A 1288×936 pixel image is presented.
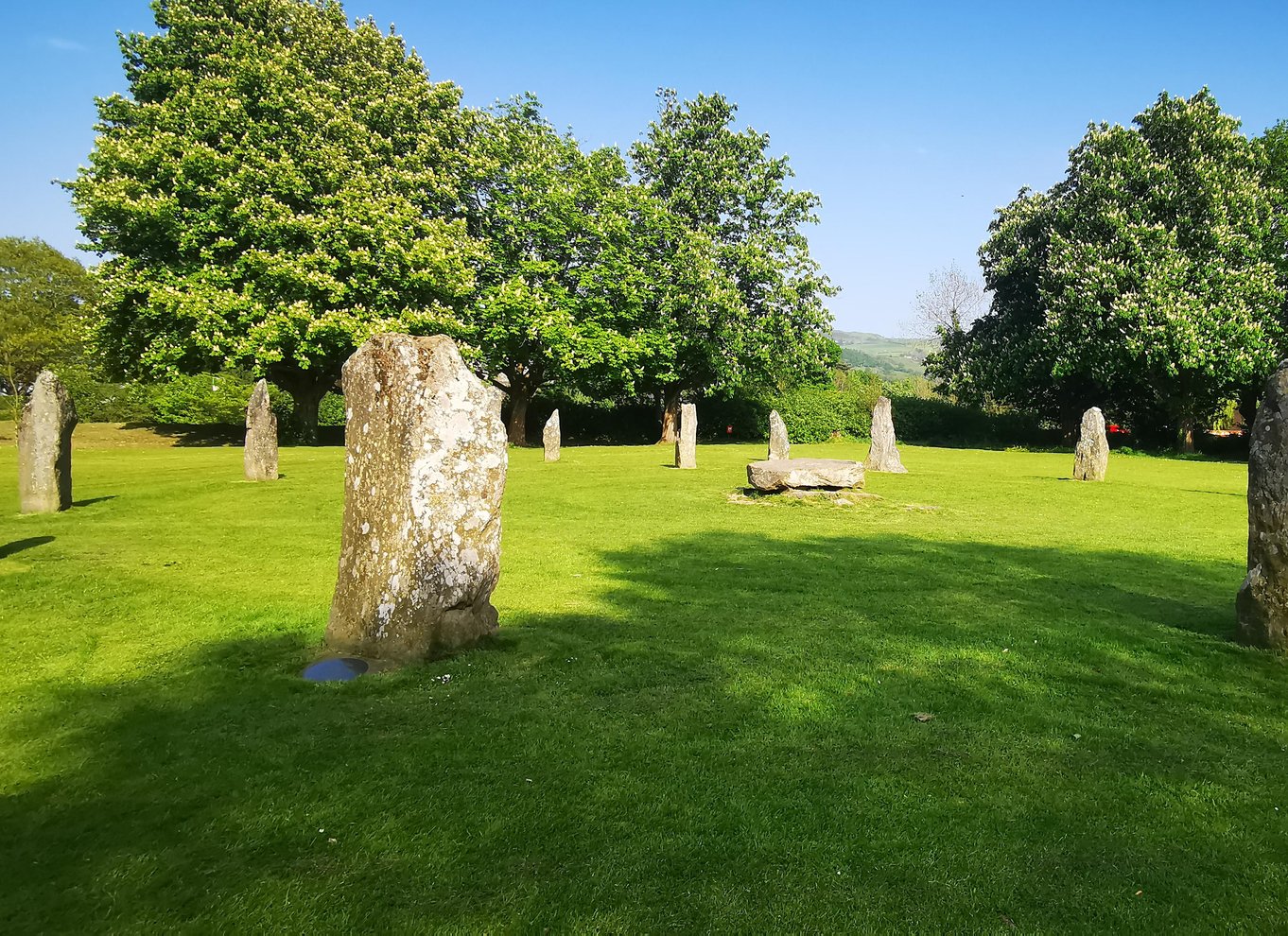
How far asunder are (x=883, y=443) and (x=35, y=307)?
5027 centimetres

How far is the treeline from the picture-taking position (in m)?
28.1

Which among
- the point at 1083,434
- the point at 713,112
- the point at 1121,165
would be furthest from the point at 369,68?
the point at 1121,165

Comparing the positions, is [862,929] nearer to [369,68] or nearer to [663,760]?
[663,760]

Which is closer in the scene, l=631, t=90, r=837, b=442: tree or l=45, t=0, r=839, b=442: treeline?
l=45, t=0, r=839, b=442: treeline

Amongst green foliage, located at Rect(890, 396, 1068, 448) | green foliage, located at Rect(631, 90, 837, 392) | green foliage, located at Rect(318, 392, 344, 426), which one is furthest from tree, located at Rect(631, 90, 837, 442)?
green foliage, located at Rect(318, 392, 344, 426)

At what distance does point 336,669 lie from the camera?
A: 20.2 ft

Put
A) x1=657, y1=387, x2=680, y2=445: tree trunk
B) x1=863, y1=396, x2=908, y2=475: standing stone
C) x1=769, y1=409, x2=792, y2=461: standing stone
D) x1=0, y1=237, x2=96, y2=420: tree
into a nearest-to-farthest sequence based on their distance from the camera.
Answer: x1=863, y1=396, x2=908, y2=475: standing stone → x1=769, y1=409, x2=792, y2=461: standing stone → x1=657, y1=387, x2=680, y2=445: tree trunk → x1=0, y1=237, x2=96, y2=420: tree

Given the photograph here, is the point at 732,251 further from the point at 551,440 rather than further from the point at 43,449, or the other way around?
the point at 43,449

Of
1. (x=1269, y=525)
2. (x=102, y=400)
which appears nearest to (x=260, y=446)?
(x=1269, y=525)

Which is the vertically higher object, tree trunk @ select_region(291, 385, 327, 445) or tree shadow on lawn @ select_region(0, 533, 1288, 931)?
tree trunk @ select_region(291, 385, 327, 445)

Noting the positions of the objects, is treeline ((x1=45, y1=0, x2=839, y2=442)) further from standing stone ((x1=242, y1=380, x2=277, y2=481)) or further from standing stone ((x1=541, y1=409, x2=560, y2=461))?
standing stone ((x1=242, y1=380, x2=277, y2=481))

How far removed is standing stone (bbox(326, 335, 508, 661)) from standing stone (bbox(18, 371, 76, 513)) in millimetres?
10757

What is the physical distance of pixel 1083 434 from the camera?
22625 millimetres

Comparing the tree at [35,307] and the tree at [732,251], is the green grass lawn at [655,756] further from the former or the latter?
the tree at [35,307]
